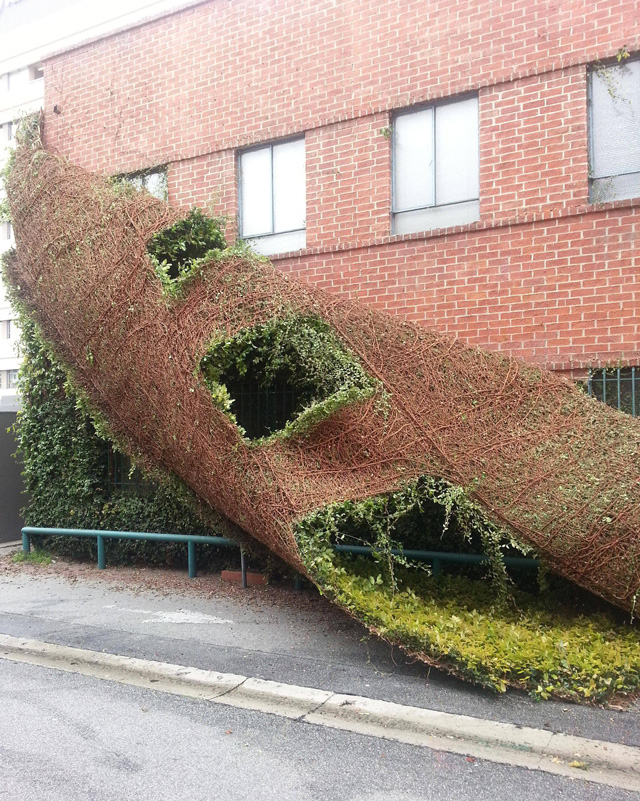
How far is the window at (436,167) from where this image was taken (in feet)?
26.3

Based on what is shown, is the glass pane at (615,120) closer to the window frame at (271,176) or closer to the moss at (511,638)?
the window frame at (271,176)

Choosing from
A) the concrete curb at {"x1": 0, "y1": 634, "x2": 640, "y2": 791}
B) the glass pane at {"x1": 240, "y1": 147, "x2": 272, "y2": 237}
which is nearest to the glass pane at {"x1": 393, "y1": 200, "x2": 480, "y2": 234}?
the glass pane at {"x1": 240, "y1": 147, "x2": 272, "y2": 237}

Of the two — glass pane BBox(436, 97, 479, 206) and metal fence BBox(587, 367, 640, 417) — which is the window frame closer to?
glass pane BBox(436, 97, 479, 206)

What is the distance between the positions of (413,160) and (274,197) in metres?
1.95

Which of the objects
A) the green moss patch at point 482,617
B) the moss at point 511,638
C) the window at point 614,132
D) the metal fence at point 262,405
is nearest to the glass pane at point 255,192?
the metal fence at point 262,405

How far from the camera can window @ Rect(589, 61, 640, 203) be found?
23.6 ft

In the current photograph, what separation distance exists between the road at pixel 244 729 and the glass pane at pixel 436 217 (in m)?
4.42

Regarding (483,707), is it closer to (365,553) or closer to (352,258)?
(365,553)

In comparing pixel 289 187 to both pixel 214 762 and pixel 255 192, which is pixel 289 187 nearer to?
pixel 255 192

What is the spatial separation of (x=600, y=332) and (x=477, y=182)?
2.17 meters

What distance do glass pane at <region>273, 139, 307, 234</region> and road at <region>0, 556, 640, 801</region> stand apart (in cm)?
497

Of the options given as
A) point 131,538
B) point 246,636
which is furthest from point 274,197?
point 246,636

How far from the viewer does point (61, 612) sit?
7352mm

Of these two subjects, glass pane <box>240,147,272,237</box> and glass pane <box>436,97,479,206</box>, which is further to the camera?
glass pane <box>240,147,272,237</box>
